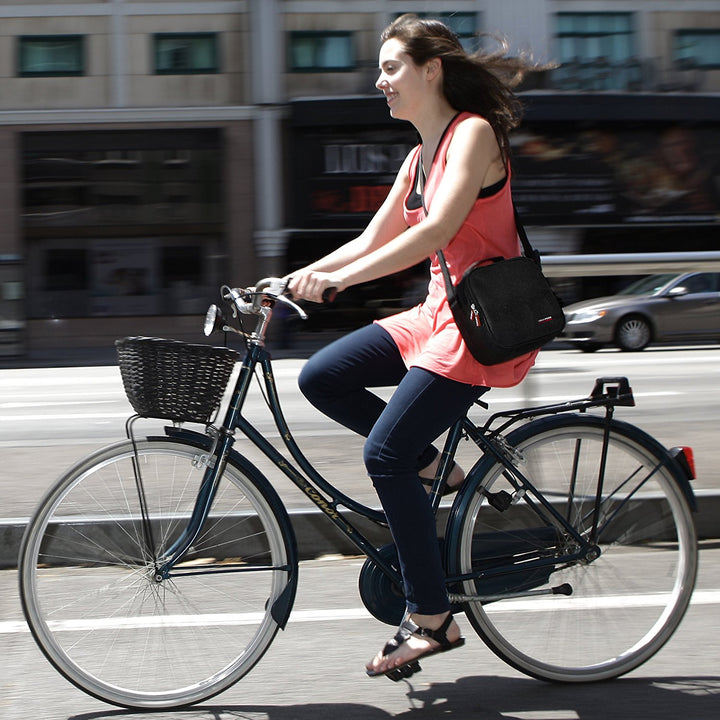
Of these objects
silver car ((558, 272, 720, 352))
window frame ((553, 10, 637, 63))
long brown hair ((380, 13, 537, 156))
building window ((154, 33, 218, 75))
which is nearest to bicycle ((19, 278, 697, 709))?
long brown hair ((380, 13, 537, 156))

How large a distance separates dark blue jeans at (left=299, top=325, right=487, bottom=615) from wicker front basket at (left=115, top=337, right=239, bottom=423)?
298mm

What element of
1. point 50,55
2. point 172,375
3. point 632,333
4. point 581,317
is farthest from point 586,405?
point 50,55

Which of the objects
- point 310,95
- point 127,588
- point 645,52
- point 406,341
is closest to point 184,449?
point 127,588

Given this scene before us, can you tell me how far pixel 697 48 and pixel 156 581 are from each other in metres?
23.4

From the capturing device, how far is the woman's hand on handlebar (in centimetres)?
274

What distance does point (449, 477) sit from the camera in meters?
3.05

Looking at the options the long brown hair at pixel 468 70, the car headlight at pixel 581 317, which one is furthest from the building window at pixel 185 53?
the long brown hair at pixel 468 70

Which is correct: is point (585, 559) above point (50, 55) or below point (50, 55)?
below

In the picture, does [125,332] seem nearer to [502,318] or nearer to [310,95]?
[310,95]

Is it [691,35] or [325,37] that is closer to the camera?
[325,37]

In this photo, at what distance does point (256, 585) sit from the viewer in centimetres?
298

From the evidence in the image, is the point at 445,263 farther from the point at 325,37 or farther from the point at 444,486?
the point at 325,37

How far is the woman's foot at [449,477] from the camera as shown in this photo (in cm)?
303

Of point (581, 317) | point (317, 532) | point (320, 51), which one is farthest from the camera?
point (320, 51)
